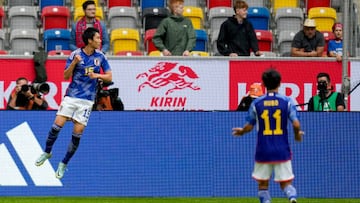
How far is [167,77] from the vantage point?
62.3 ft

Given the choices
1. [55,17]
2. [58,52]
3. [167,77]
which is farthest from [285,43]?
[58,52]

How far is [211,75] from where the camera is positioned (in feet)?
62.7

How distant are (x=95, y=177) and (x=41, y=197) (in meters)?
0.83

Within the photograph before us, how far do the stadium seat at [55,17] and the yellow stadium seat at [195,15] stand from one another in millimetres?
2138

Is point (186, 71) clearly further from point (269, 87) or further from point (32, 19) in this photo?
point (269, 87)

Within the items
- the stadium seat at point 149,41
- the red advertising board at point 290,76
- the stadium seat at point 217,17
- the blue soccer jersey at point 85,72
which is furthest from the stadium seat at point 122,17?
the blue soccer jersey at point 85,72

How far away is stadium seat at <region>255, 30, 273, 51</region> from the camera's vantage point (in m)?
21.2

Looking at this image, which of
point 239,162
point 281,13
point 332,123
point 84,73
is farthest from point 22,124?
point 281,13

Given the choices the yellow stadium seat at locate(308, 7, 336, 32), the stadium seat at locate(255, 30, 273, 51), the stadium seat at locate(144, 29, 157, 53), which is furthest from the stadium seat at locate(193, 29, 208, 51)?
the yellow stadium seat at locate(308, 7, 336, 32)

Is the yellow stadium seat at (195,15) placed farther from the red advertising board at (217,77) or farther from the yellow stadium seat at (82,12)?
the red advertising board at (217,77)

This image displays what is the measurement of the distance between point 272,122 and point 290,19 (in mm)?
8386

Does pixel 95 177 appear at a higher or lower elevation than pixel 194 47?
lower

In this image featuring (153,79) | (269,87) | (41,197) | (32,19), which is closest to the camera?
(269,87)

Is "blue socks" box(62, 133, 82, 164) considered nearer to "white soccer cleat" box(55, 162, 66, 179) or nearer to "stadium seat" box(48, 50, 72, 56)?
"white soccer cleat" box(55, 162, 66, 179)
